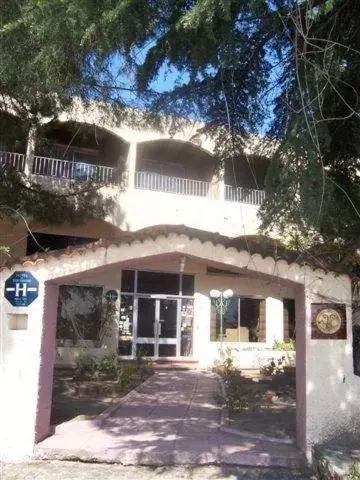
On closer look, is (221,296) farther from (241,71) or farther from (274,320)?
(241,71)

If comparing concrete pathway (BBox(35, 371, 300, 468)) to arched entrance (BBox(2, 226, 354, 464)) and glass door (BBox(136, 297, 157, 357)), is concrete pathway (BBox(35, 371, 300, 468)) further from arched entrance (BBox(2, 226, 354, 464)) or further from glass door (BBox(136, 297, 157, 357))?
glass door (BBox(136, 297, 157, 357))

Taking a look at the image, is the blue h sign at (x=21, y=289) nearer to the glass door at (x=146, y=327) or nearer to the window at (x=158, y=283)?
the glass door at (x=146, y=327)

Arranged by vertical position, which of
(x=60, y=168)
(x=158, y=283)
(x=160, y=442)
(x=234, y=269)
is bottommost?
(x=160, y=442)

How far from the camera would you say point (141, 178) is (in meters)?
18.7

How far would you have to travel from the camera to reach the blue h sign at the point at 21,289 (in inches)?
274

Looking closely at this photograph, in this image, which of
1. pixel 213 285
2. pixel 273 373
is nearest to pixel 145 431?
pixel 273 373

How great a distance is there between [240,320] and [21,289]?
14069 mm

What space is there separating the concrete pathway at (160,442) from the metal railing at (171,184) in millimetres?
9524

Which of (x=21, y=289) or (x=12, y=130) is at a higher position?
(x=12, y=130)

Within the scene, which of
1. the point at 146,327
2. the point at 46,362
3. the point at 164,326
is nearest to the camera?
the point at 46,362

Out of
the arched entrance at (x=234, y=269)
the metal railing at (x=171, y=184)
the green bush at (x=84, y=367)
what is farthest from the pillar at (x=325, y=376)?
the metal railing at (x=171, y=184)

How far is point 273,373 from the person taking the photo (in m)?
15.6

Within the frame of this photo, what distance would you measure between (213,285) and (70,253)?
13111 millimetres

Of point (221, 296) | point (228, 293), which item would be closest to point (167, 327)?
point (221, 296)
